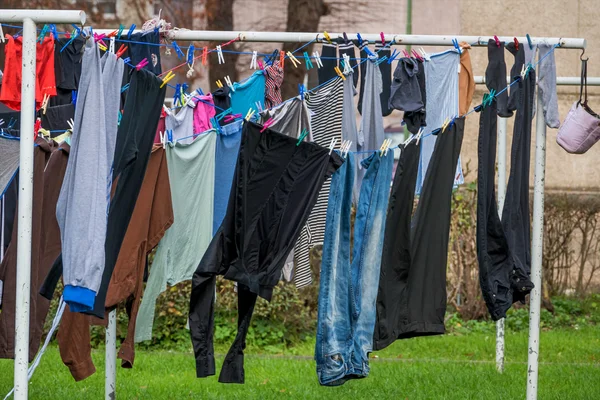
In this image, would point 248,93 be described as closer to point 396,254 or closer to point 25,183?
point 396,254

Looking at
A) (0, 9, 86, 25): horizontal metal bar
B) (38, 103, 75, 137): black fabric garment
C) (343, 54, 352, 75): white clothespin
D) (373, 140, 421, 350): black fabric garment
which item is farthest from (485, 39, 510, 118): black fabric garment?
(38, 103, 75, 137): black fabric garment

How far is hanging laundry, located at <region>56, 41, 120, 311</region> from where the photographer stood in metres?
4.55

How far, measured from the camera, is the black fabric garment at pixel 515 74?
5672 mm

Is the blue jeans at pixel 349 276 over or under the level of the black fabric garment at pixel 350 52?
under

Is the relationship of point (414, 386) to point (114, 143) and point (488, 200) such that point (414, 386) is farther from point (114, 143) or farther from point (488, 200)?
point (114, 143)

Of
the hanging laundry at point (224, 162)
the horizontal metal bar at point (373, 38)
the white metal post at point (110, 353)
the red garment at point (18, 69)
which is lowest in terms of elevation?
the white metal post at point (110, 353)

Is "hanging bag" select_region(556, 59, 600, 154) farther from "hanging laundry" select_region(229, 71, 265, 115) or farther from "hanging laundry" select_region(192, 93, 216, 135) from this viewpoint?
"hanging laundry" select_region(192, 93, 216, 135)

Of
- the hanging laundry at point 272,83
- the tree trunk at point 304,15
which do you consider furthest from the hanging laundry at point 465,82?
the tree trunk at point 304,15

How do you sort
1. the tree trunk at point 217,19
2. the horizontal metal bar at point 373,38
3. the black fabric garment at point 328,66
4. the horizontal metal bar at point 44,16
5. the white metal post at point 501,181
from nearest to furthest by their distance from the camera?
the horizontal metal bar at point 44,16, the horizontal metal bar at point 373,38, the black fabric garment at point 328,66, the white metal post at point 501,181, the tree trunk at point 217,19

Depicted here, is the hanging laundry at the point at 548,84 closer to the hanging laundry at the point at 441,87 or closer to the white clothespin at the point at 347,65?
the hanging laundry at the point at 441,87

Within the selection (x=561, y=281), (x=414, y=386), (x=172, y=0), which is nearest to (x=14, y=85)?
(x=414, y=386)

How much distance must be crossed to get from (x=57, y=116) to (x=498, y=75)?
3054mm

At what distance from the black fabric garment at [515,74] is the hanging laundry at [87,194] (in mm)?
2438

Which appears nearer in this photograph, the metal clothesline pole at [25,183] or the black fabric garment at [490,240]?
the metal clothesline pole at [25,183]
